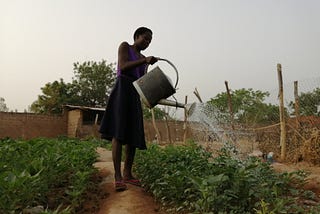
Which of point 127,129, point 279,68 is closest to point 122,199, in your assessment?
point 127,129

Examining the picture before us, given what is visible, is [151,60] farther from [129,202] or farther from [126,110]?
[129,202]

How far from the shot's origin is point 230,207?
2.16m

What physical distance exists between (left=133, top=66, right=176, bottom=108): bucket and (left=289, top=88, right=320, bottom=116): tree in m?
4.87

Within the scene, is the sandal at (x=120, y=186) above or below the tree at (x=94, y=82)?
below

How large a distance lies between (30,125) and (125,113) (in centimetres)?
1381

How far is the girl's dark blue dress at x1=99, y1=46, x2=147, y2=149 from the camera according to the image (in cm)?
314

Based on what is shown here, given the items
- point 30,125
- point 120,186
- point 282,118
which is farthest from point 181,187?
point 30,125

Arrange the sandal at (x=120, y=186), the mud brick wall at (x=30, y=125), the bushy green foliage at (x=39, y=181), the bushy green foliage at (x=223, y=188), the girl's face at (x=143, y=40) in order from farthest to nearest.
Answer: the mud brick wall at (x=30, y=125) < the girl's face at (x=143, y=40) < the sandal at (x=120, y=186) < the bushy green foliage at (x=223, y=188) < the bushy green foliage at (x=39, y=181)

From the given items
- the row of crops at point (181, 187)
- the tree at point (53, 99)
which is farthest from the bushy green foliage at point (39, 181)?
the tree at point (53, 99)

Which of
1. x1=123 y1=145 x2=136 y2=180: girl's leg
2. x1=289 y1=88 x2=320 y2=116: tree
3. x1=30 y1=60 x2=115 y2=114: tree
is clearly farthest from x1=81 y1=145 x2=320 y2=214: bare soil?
x1=30 y1=60 x2=115 y2=114: tree

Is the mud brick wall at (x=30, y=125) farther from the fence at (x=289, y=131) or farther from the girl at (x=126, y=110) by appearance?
the girl at (x=126, y=110)

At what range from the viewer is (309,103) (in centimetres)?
799

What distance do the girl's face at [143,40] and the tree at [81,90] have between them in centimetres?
2183

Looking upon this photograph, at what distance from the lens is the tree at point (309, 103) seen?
742cm
